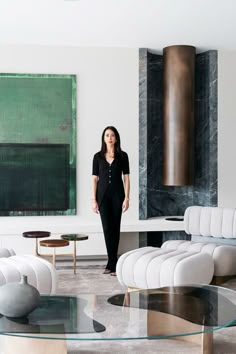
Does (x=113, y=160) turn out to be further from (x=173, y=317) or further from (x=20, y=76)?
(x=173, y=317)

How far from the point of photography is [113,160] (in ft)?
21.0

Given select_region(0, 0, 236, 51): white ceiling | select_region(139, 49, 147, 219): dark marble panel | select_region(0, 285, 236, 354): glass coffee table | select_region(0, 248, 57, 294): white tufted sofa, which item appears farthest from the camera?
select_region(139, 49, 147, 219): dark marble panel

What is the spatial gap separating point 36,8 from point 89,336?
163 inches

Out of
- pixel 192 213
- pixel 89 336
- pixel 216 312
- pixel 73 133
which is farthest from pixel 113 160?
pixel 89 336

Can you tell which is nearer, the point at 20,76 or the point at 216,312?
the point at 216,312

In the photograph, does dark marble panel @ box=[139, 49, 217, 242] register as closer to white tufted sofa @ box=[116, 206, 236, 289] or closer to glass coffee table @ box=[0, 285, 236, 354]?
white tufted sofa @ box=[116, 206, 236, 289]

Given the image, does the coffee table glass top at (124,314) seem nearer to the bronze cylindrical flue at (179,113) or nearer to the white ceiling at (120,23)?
the white ceiling at (120,23)

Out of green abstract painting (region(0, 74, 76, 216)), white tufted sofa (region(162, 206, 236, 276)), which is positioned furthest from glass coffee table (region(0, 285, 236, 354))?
green abstract painting (region(0, 74, 76, 216))

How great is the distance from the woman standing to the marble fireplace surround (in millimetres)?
1460

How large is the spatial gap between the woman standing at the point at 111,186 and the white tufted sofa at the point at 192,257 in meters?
0.68

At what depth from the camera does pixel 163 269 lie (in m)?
4.83

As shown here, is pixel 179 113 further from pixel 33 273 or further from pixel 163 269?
pixel 33 273

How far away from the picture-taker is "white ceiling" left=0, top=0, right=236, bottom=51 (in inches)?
242

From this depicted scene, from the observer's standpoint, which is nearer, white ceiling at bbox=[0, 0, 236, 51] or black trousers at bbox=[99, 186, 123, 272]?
white ceiling at bbox=[0, 0, 236, 51]
